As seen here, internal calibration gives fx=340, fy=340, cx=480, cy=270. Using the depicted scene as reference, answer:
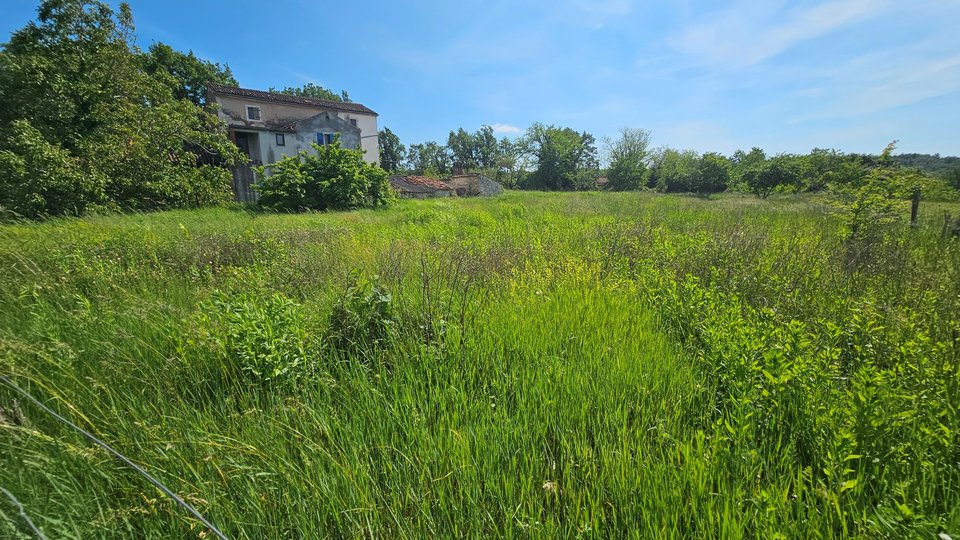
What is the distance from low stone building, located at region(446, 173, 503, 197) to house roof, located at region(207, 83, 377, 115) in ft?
41.1

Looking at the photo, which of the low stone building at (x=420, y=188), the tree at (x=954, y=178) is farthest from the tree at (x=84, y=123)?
the tree at (x=954, y=178)

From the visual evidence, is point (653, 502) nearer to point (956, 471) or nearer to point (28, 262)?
point (956, 471)

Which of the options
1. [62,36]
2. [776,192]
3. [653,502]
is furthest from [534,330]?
[776,192]

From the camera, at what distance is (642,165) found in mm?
42000

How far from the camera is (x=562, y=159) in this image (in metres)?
45.5

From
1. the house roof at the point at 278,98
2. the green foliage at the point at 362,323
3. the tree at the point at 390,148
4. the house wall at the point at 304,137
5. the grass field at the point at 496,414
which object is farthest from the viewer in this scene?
the tree at the point at 390,148

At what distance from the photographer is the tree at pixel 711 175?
3177cm

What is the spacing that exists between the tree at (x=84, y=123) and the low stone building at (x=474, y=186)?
85.9 feet

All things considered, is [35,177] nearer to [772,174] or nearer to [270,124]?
[270,124]

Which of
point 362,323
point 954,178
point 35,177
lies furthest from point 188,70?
point 954,178

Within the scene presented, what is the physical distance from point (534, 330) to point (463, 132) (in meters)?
81.6

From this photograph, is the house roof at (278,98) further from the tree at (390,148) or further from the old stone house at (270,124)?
the tree at (390,148)

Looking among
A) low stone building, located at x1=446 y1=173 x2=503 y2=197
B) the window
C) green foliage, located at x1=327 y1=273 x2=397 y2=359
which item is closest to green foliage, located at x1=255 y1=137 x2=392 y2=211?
green foliage, located at x1=327 y1=273 x2=397 y2=359

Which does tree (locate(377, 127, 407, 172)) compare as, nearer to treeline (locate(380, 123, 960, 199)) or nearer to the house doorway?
treeline (locate(380, 123, 960, 199))
